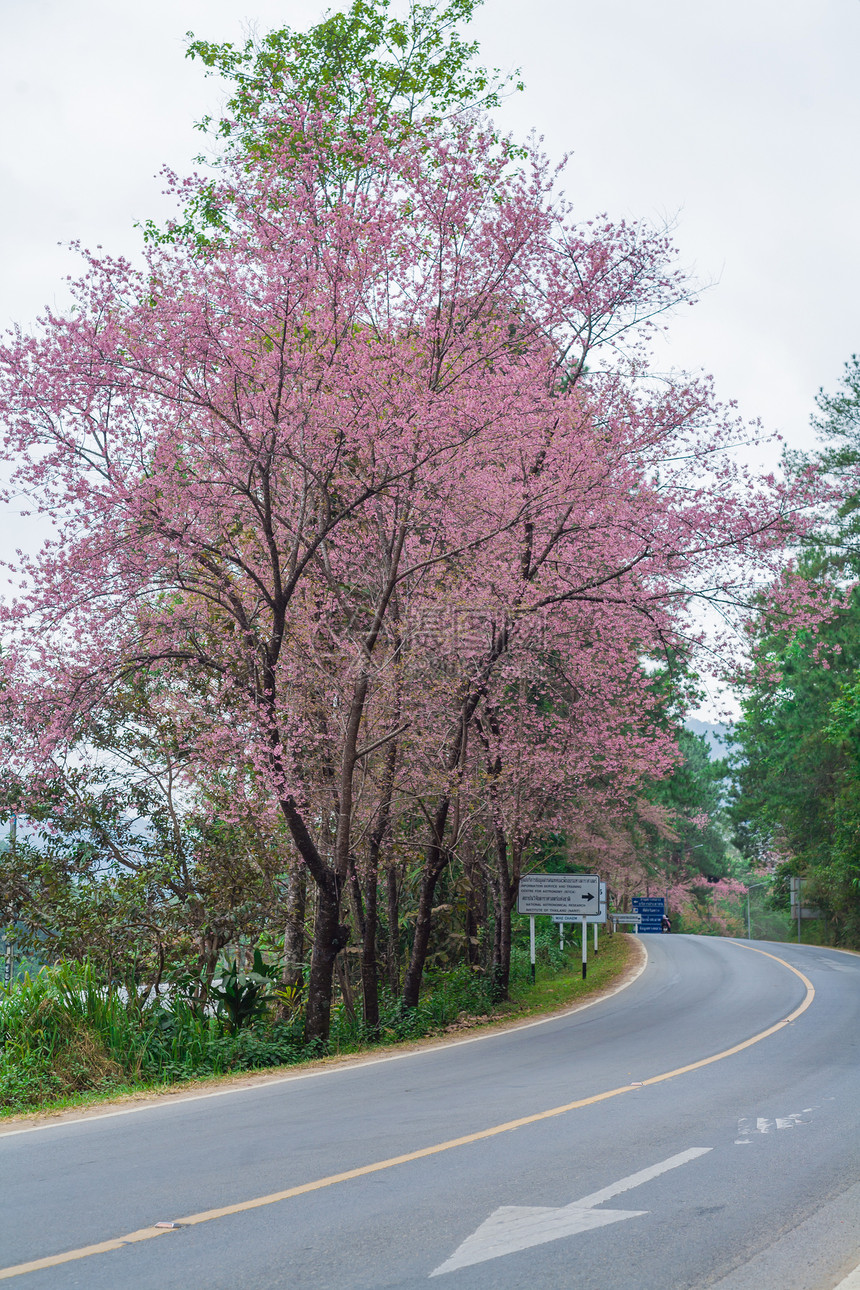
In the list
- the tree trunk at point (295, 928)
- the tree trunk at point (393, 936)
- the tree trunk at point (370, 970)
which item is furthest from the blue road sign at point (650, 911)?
the tree trunk at point (370, 970)

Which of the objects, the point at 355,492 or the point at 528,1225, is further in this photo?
the point at 355,492

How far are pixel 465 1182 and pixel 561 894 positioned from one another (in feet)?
60.9

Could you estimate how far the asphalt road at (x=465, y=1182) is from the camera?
5.30m

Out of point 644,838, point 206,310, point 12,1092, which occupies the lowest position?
point 12,1092

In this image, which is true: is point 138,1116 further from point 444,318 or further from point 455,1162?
point 444,318

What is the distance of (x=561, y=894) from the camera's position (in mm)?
25141

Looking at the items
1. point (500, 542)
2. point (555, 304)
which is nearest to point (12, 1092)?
point (500, 542)

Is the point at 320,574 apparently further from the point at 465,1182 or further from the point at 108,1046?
the point at 465,1182

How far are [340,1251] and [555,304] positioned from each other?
15.0 metres

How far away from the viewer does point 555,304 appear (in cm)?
1773

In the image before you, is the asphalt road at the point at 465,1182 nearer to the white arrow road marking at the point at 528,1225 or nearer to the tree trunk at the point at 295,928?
the white arrow road marking at the point at 528,1225

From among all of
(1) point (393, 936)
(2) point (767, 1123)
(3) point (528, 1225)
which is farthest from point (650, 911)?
(3) point (528, 1225)

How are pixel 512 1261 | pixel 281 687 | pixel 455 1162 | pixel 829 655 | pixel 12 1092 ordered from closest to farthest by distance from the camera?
pixel 512 1261 → pixel 455 1162 → pixel 12 1092 → pixel 281 687 → pixel 829 655

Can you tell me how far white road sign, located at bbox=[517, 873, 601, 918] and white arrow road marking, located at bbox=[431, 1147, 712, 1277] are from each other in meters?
18.3
